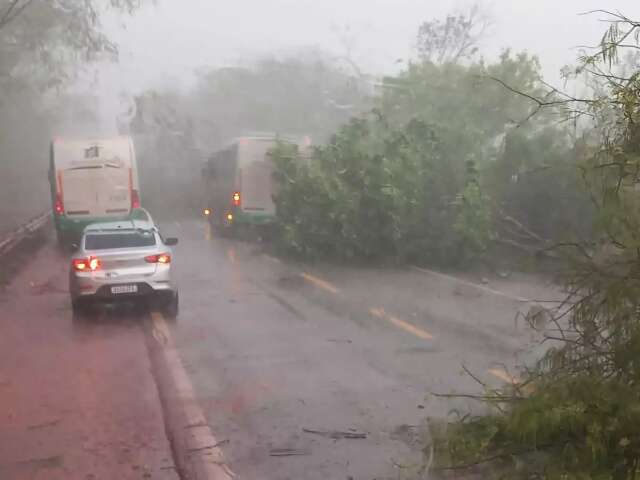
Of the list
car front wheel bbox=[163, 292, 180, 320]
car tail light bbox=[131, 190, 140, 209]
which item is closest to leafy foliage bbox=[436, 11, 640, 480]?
car front wheel bbox=[163, 292, 180, 320]

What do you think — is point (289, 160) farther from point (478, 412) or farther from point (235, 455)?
point (478, 412)

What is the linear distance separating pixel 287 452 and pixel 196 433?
3.06 ft

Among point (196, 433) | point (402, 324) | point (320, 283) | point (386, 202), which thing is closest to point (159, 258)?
point (402, 324)

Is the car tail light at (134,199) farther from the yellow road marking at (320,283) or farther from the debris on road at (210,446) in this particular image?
the debris on road at (210,446)

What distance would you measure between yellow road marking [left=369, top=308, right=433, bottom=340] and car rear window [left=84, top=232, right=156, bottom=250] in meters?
3.78

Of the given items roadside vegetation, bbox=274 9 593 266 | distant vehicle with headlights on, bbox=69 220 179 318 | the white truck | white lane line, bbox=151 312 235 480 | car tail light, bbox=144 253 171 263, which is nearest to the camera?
white lane line, bbox=151 312 235 480

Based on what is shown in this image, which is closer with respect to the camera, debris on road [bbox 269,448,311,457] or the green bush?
debris on road [bbox 269,448,311,457]

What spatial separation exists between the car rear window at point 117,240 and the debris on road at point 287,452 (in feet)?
22.5

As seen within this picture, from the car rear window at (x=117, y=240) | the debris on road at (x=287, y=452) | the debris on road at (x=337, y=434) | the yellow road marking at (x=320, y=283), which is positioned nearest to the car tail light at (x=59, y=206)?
the yellow road marking at (x=320, y=283)

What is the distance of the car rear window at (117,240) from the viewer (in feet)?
41.1

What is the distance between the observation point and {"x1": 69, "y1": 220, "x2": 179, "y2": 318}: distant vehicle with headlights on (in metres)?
12.2

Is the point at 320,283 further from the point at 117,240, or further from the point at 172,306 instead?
the point at 117,240

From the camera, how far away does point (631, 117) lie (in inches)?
148

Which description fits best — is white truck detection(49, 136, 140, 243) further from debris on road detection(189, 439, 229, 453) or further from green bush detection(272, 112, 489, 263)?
debris on road detection(189, 439, 229, 453)
